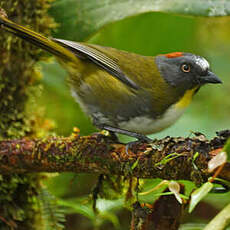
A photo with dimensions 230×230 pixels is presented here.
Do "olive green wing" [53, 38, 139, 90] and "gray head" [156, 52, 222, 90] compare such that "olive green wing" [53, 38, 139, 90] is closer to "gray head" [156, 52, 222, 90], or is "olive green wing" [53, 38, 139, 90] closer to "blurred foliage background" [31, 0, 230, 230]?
"blurred foliage background" [31, 0, 230, 230]

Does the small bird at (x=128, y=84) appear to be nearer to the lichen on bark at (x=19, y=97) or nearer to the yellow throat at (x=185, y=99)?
the yellow throat at (x=185, y=99)

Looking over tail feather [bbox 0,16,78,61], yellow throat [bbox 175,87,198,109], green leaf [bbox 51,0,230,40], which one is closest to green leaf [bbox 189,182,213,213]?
yellow throat [bbox 175,87,198,109]

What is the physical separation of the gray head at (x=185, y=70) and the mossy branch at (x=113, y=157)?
2.35 feet

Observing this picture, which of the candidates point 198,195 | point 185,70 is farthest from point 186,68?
point 198,195

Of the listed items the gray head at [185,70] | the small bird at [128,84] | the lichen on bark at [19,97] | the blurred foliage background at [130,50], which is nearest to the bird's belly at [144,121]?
the small bird at [128,84]

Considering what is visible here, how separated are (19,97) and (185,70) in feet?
3.67

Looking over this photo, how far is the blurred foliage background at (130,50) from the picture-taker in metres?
2.81

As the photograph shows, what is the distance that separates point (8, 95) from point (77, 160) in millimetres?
837

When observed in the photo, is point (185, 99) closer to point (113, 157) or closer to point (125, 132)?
point (125, 132)

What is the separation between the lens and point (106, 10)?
2.78m

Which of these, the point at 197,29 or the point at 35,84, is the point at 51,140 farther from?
the point at 197,29

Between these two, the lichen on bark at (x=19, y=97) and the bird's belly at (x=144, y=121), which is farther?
→ the lichen on bark at (x=19, y=97)

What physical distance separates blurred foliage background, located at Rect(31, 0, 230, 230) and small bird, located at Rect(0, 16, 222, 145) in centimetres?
24

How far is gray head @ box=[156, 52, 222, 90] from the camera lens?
2674 millimetres
